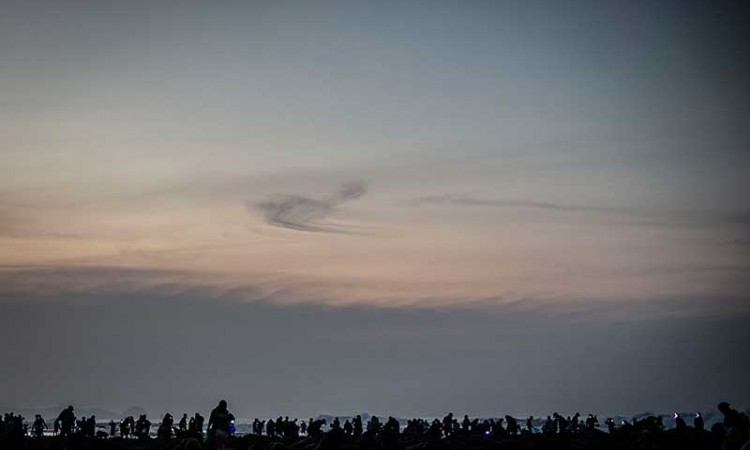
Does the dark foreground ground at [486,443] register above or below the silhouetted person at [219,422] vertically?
below

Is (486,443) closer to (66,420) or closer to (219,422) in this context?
(219,422)

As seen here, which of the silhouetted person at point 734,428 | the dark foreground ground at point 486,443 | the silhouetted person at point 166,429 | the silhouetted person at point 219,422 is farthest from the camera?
the silhouetted person at point 166,429

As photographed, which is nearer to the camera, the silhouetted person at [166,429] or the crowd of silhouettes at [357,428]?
the crowd of silhouettes at [357,428]

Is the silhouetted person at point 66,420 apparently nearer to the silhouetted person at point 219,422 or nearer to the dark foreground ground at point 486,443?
the dark foreground ground at point 486,443

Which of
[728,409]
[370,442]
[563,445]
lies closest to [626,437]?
[563,445]

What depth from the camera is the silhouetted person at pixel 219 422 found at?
107 feet

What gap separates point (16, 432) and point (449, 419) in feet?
105

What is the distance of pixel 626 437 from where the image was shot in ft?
153

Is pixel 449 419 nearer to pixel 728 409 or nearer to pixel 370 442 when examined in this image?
pixel 370 442

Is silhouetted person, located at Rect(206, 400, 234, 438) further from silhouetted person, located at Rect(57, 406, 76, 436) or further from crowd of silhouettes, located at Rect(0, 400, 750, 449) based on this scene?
silhouetted person, located at Rect(57, 406, 76, 436)

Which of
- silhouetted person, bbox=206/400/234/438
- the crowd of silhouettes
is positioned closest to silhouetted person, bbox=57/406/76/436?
the crowd of silhouettes

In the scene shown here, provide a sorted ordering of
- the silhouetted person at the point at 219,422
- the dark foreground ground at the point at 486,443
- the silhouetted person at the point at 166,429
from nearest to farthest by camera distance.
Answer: the silhouetted person at the point at 219,422, the dark foreground ground at the point at 486,443, the silhouetted person at the point at 166,429

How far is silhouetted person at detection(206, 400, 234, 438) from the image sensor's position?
32.7 metres

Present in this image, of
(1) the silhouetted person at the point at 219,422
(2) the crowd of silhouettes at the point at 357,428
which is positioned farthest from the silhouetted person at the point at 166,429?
(1) the silhouetted person at the point at 219,422
